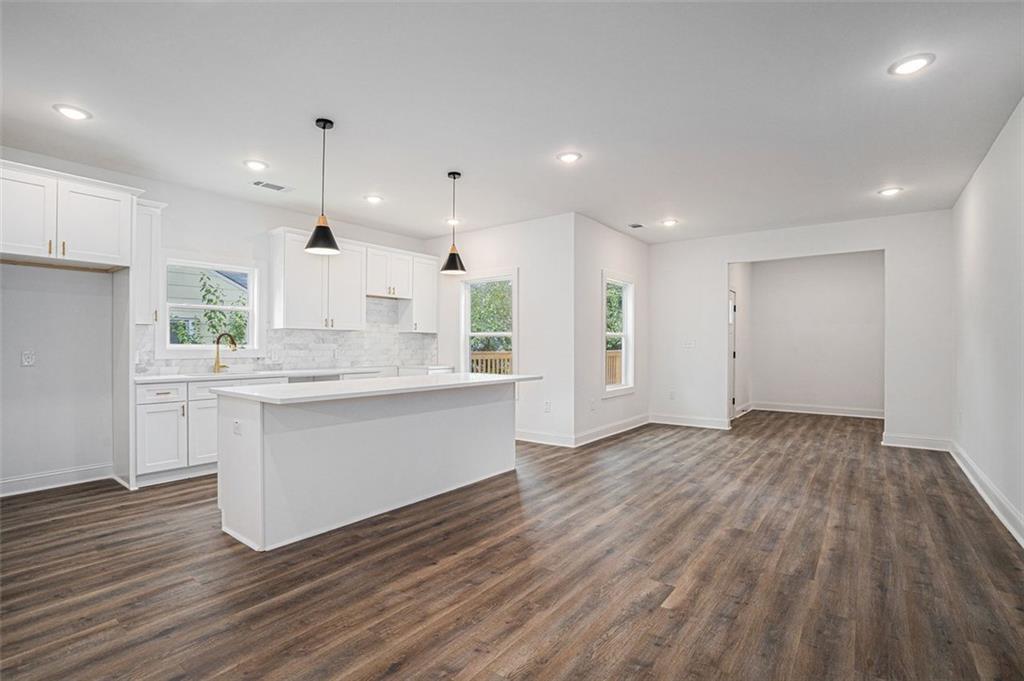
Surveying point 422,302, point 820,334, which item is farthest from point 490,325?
point 820,334

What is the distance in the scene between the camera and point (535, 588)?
2.55 m

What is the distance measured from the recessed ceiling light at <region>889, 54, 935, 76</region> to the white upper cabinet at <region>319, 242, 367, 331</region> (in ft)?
16.8

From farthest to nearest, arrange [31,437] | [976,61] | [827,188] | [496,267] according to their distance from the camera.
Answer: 1. [496,267]
2. [827,188]
3. [31,437]
4. [976,61]

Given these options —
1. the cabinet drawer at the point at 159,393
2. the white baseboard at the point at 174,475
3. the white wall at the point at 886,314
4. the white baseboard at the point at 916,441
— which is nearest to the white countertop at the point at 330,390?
the cabinet drawer at the point at 159,393

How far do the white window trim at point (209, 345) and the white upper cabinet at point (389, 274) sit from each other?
1.28m

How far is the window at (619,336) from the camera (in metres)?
7.13

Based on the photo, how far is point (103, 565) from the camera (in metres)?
2.81

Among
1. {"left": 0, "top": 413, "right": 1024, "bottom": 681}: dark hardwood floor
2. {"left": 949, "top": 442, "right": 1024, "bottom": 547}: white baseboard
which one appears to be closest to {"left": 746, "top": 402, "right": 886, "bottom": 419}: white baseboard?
{"left": 949, "top": 442, "right": 1024, "bottom": 547}: white baseboard

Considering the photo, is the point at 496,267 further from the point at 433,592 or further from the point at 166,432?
the point at 433,592

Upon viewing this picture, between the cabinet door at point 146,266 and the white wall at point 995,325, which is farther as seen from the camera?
the cabinet door at point 146,266

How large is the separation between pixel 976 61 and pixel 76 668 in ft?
16.2

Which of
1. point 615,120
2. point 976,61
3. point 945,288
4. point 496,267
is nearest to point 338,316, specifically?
point 496,267

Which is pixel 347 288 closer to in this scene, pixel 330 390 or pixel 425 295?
pixel 425 295

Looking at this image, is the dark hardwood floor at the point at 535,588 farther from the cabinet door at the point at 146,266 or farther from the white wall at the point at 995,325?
the cabinet door at the point at 146,266
